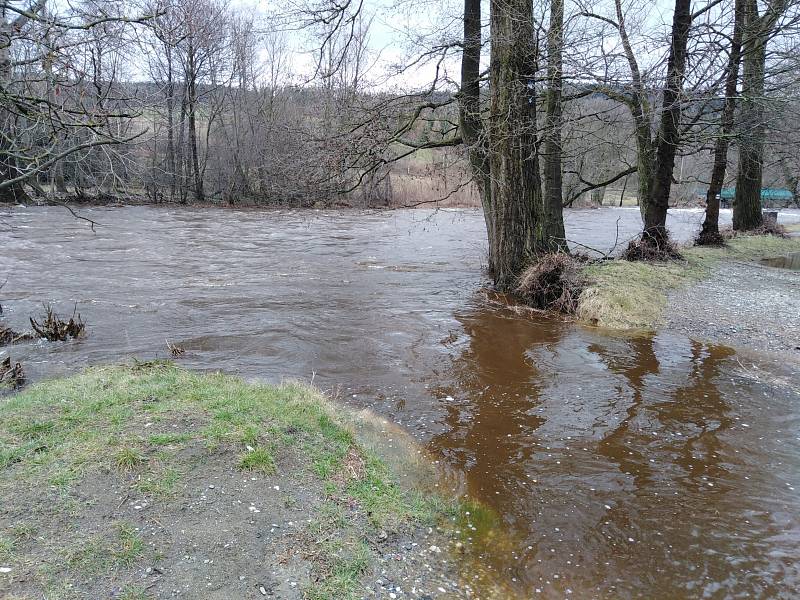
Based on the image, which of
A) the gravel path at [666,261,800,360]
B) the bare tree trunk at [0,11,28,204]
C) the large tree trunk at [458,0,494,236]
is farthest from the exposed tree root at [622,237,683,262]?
the bare tree trunk at [0,11,28,204]

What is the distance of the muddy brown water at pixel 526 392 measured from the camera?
394cm

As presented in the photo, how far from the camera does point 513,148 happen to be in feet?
34.4

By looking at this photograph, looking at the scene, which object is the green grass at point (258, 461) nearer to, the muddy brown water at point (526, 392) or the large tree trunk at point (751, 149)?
the muddy brown water at point (526, 392)

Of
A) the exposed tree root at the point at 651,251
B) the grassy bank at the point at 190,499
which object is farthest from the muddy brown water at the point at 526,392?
the exposed tree root at the point at 651,251

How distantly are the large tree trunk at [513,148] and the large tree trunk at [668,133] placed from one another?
231 cm

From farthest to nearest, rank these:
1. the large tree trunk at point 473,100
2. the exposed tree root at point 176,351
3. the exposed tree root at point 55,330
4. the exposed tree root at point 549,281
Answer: the large tree trunk at point 473,100 → the exposed tree root at point 549,281 → the exposed tree root at point 55,330 → the exposed tree root at point 176,351

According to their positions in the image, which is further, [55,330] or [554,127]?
[554,127]

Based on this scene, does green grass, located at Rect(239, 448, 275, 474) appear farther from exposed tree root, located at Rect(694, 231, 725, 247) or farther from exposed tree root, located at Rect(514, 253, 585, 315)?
exposed tree root, located at Rect(694, 231, 725, 247)

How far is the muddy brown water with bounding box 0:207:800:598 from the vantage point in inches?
155

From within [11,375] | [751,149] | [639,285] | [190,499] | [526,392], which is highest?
[751,149]

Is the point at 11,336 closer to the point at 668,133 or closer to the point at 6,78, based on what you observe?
the point at 6,78

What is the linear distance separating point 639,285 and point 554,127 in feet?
10.9

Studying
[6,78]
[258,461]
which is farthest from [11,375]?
[258,461]

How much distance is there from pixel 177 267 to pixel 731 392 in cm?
1226
